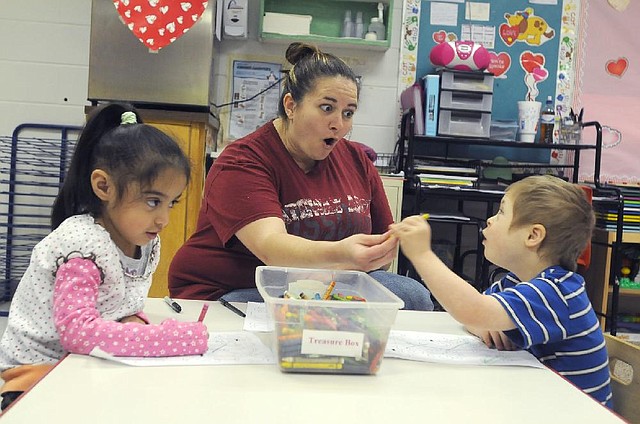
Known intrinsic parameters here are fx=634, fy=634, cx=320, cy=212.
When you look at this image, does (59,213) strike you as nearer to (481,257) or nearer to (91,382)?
(91,382)

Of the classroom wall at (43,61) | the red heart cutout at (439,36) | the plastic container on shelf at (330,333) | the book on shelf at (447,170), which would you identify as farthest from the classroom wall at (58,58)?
the plastic container on shelf at (330,333)

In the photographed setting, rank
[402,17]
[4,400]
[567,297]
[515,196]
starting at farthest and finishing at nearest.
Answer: [402,17] < [515,196] < [567,297] < [4,400]

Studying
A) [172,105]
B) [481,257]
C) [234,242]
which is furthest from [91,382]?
[481,257]

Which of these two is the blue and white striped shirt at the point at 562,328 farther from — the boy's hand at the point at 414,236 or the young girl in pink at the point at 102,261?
the young girl in pink at the point at 102,261

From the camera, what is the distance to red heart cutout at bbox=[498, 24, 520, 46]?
3564 millimetres

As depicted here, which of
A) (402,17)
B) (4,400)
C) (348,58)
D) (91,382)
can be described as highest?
(402,17)

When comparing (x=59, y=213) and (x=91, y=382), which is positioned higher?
(x=59, y=213)

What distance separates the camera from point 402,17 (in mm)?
3516

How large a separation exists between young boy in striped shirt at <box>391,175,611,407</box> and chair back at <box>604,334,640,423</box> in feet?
0.14

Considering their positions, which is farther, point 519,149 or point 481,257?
point 519,149

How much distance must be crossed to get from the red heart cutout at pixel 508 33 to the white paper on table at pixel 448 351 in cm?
274

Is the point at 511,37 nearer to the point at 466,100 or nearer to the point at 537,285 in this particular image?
the point at 466,100

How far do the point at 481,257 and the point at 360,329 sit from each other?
248cm

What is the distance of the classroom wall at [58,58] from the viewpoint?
3.46 metres
